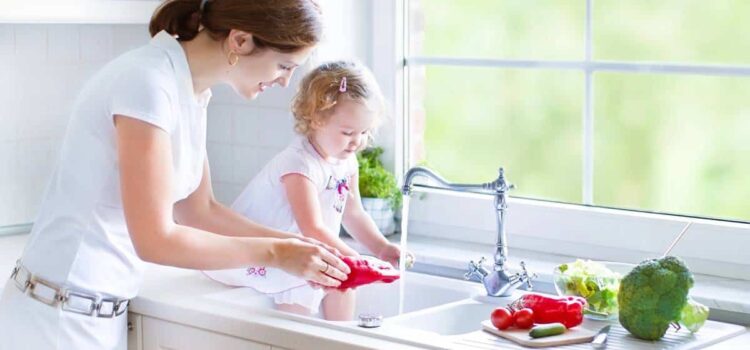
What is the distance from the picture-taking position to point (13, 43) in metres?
3.06

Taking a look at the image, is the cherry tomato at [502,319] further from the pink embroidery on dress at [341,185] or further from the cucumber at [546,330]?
the pink embroidery on dress at [341,185]

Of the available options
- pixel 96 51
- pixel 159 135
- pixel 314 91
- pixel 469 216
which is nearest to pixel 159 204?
pixel 159 135

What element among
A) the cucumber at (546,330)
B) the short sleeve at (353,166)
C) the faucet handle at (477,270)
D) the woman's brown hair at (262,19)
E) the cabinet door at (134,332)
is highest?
the woman's brown hair at (262,19)

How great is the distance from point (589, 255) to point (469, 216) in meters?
0.33

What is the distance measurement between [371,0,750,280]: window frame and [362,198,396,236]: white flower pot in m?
0.07

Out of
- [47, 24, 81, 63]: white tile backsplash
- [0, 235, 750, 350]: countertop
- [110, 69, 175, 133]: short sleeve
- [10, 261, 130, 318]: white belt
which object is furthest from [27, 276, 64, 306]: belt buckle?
[47, 24, 81, 63]: white tile backsplash

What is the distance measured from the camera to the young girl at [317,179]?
259 centimetres

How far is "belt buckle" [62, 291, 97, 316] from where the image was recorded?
223 cm

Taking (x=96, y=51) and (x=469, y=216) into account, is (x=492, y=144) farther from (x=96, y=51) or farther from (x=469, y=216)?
(x=96, y=51)

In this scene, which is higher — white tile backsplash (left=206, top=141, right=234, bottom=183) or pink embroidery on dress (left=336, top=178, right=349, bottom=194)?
white tile backsplash (left=206, top=141, right=234, bottom=183)

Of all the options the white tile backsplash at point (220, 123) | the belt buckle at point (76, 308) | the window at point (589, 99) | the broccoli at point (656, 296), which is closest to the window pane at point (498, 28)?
the window at point (589, 99)

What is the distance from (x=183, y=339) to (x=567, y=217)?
91 centimetres

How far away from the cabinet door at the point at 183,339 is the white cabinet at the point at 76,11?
740 millimetres

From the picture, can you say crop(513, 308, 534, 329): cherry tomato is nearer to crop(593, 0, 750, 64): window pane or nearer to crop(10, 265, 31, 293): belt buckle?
crop(593, 0, 750, 64): window pane
